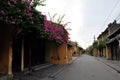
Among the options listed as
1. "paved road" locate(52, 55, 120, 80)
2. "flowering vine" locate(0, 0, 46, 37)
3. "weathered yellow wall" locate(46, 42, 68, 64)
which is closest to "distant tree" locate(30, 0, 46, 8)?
"flowering vine" locate(0, 0, 46, 37)

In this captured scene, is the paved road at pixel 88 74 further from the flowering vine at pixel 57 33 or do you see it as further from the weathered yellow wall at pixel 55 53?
the weathered yellow wall at pixel 55 53

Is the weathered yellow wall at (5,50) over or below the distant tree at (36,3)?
below

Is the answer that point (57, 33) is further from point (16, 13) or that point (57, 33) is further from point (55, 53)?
point (16, 13)

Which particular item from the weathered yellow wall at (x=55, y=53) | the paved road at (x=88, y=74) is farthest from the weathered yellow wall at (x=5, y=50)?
the weathered yellow wall at (x=55, y=53)

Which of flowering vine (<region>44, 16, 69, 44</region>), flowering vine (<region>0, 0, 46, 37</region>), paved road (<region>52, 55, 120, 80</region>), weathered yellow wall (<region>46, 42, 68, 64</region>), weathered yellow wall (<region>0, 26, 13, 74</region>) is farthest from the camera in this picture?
weathered yellow wall (<region>46, 42, 68, 64</region>)

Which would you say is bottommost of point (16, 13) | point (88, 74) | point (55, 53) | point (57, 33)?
point (88, 74)

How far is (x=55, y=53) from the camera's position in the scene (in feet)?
93.9

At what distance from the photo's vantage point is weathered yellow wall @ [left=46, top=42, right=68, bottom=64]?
91.1 ft

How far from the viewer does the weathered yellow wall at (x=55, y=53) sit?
2778 cm

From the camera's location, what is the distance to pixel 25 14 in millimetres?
11016

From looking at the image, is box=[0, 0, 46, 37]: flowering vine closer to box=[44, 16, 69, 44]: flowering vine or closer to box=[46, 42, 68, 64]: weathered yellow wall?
box=[44, 16, 69, 44]: flowering vine

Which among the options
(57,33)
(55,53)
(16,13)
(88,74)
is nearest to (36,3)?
(16,13)

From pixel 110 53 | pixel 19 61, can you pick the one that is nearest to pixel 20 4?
pixel 19 61

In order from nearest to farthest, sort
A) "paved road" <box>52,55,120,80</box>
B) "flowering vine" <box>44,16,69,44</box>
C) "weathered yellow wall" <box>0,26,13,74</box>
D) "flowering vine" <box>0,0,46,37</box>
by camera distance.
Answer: "flowering vine" <box>0,0,46,37</box> < "weathered yellow wall" <box>0,26,13,74</box> < "paved road" <box>52,55,120,80</box> < "flowering vine" <box>44,16,69,44</box>
